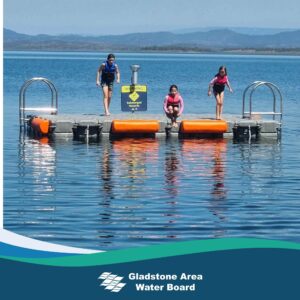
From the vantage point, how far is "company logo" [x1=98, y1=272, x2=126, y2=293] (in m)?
9.86

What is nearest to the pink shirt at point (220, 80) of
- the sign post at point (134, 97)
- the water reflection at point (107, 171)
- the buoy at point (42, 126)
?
the sign post at point (134, 97)

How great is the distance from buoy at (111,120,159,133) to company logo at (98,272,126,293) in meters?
18.3

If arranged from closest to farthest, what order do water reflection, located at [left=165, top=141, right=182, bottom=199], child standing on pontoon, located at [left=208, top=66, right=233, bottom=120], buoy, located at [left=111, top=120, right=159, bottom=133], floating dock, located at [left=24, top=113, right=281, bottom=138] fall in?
1. water reflection, located at [left=165, top=141, right=182, bottom=199]
2. buoy, located at [left=111, top=120, right=159, bottom=133]
3. floating dock, located at [left=24, top=113, right=281, bottom=138]
4. child standing on pontoon, located at [left=208, top=66, right=233, bottom=120]

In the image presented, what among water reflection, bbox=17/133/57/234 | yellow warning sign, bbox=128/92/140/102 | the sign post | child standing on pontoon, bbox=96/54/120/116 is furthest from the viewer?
yellow warning sign, bbox=128/92/140/102

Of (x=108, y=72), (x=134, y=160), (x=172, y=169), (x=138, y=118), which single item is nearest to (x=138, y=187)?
(x=172, y=169)

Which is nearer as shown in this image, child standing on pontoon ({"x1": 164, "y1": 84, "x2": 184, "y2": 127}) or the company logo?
the company logo

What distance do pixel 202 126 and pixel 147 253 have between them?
18.4 metres

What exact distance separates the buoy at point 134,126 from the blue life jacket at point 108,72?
1412 mm

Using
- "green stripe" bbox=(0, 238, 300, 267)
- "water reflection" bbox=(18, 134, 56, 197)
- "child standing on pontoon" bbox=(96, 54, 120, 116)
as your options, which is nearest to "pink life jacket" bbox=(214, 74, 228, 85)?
"child standing on pontoon" bbox=(96, 54, 120, 116)

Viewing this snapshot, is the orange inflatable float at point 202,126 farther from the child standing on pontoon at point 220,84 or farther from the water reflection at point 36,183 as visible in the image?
the water reflection at point 36,183

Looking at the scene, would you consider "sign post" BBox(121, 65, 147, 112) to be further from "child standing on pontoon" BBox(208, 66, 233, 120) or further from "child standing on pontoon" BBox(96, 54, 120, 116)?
"child standing on pontoon" BBox(208, 66, 233, 120)

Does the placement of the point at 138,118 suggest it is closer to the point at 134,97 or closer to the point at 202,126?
the point at 134,97

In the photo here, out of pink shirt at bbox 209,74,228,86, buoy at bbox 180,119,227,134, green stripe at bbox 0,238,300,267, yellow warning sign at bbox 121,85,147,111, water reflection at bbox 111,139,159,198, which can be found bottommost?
water reflection at bbox 111,139,159,198

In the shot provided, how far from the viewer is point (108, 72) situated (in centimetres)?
2919
